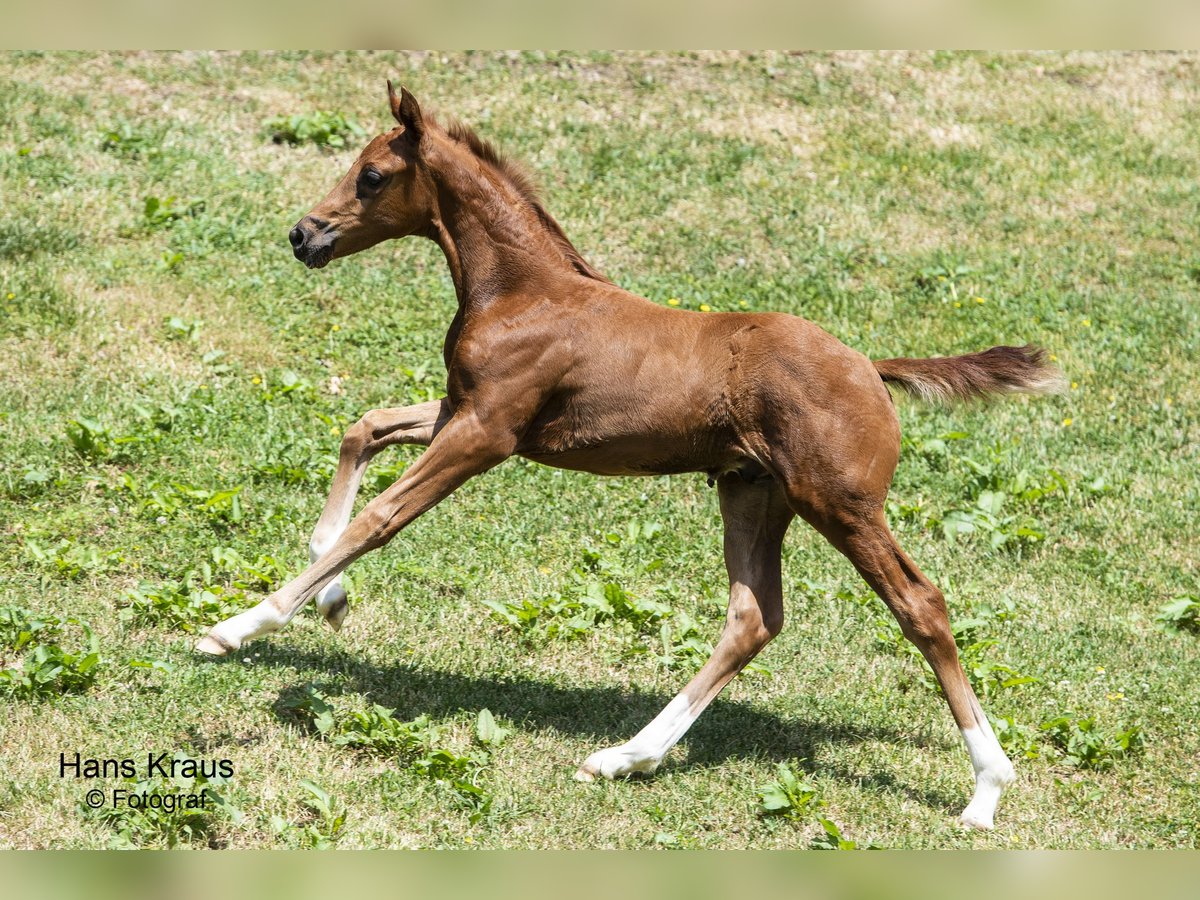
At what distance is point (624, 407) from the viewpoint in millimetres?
A: 5629

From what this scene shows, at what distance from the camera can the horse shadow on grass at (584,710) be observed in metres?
5.86

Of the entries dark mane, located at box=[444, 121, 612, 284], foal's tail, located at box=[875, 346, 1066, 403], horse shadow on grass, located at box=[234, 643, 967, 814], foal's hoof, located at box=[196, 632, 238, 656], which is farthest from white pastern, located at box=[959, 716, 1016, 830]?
foal's hoof, located at box=[196, 632, 238, 656]

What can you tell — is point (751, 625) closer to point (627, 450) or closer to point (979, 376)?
point (627, 450)

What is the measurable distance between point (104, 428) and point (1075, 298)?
758 cm

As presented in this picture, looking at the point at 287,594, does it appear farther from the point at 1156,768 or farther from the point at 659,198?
the point at 659,198

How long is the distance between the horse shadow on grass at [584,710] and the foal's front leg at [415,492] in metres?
0.67

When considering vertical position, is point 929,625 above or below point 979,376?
below

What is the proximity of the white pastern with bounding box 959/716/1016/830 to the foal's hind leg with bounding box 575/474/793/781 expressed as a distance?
944mm

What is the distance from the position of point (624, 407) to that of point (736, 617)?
105 cm

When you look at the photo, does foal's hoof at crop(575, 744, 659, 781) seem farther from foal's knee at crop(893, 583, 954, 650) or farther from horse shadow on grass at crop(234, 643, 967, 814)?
foal's knee at crop(893, 583, 954, 650)

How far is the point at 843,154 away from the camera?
12.3 m

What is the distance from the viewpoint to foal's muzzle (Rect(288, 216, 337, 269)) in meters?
5.81

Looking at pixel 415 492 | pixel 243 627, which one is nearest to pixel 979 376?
pixel 415 492

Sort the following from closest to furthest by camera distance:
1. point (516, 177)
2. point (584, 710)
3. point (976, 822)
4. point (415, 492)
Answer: point (976, 822) < point (415, 492) < point (516, 177) < point (584, 710)
